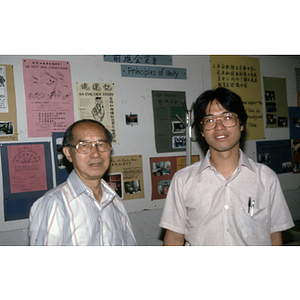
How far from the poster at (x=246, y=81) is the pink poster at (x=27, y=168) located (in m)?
1.58

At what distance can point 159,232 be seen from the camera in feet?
6.55

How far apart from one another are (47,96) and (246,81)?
1792mm

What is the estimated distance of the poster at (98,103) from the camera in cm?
181

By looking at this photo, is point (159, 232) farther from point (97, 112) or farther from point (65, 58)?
point (65, 58)

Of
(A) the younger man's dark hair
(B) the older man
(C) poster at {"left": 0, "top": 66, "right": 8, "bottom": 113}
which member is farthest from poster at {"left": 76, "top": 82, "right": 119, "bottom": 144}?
(A) the younger man's dark hair

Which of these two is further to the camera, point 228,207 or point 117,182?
point 117,182

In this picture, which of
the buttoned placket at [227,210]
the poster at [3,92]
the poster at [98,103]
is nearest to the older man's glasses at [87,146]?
the buttoned placket at [227,210]

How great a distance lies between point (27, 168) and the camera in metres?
1.66

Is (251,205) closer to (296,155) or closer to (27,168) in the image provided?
(27,168)

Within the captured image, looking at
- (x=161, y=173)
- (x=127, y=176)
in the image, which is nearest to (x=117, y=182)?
(x=127, y=176)

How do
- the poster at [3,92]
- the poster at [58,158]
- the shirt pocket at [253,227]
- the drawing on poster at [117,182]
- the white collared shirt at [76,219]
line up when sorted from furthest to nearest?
1. the drawing on poster at [117,182]
2. the poster at [58,158]
3. the poster at [3,92]
4. the shirt pocket at [253,227]
5. the white collared shirt at [76,219]

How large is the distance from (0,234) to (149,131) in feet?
4.13

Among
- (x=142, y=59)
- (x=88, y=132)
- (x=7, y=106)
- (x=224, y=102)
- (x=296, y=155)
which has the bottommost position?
(x=296, y=155)

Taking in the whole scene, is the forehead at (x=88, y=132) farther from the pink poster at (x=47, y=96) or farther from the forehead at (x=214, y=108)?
the pink poster at (x=47, y=96)
